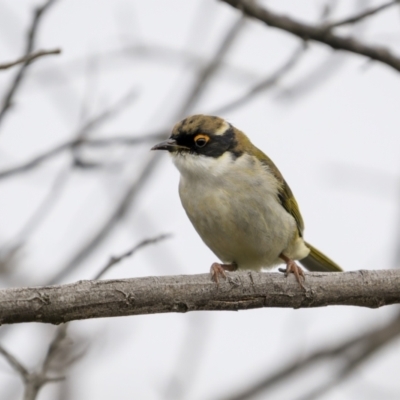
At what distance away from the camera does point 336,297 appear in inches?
185

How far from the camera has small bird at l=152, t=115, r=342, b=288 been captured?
604 cm

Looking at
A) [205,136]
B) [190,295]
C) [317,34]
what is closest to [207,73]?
[205,136]

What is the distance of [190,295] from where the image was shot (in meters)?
4.30

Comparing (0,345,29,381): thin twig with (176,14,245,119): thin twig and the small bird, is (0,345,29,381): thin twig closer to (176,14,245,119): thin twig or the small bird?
the small bird

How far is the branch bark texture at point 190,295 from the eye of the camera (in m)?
3.88

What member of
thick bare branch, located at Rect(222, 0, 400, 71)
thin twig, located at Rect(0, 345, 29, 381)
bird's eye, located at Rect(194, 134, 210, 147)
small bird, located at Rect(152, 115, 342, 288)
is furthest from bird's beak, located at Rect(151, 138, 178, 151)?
thin twig, located at Rect(0, 345, 29, 381)

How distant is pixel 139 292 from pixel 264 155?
3184 millimetres

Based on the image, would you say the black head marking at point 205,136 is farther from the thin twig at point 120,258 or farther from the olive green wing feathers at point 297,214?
the thin twig at point 120,258

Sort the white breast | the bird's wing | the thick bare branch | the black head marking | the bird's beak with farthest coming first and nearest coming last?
the bird's wing → the black head marking → the bird's beak → the white breast → the thick bare branch

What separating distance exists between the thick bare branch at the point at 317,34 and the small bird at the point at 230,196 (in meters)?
1.62

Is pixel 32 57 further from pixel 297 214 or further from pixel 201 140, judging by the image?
pixel 297 214

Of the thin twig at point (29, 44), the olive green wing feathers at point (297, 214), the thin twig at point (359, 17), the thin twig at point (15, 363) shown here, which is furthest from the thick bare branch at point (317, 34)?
the thin twig at point (15, 363)

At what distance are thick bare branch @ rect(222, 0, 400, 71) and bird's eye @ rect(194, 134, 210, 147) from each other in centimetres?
165

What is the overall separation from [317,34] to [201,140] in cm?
178
